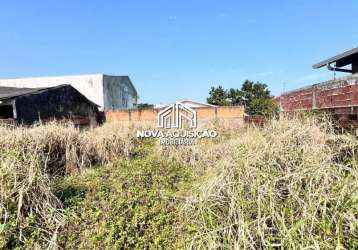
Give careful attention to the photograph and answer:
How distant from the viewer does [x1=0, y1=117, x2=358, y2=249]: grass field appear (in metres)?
1.95

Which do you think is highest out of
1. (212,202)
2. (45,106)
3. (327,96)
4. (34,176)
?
(45,106)

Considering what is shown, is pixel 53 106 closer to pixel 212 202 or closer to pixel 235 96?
pixel 212 202

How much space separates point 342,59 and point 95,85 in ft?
43.3

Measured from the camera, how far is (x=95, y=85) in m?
17.6

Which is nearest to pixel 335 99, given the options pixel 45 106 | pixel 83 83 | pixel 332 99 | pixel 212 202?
pixel 332 99

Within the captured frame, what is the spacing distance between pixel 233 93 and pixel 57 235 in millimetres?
18606

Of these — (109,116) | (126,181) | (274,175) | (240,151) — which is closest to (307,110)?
(240,151)

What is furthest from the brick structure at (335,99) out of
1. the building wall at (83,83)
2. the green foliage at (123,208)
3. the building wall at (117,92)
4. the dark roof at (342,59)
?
the building wall at (117,92)

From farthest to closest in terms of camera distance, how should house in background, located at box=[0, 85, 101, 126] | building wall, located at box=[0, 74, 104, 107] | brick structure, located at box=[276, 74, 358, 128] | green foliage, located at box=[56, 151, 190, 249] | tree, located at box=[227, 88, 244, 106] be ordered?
1. tree, located at box=[227, 88, 244, 106]
2. building wall, located at box=[0, 74, 104, 107]
3. house in background, located at box=[0, 85, 101, 126]
4. brick structure, located at box=[276, 74, 358, 128]
5. green foliage, located at box=[56, 151, 190, 249]

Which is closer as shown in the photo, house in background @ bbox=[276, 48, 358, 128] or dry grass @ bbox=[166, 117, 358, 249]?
dry grass @ bbox=[166, 117, 358, 249]

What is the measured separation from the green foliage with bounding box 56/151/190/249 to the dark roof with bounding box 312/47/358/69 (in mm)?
6239

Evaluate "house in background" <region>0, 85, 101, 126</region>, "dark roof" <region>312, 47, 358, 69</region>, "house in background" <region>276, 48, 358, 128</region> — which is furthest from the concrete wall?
"dark roof" <region>312, 47, 358, 69</region>

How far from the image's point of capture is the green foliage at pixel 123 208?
2.54 meters

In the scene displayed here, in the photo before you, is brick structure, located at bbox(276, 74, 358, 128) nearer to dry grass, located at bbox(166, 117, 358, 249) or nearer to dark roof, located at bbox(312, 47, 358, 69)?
dry grass, located at bbox(166, 117, 358, 249)
